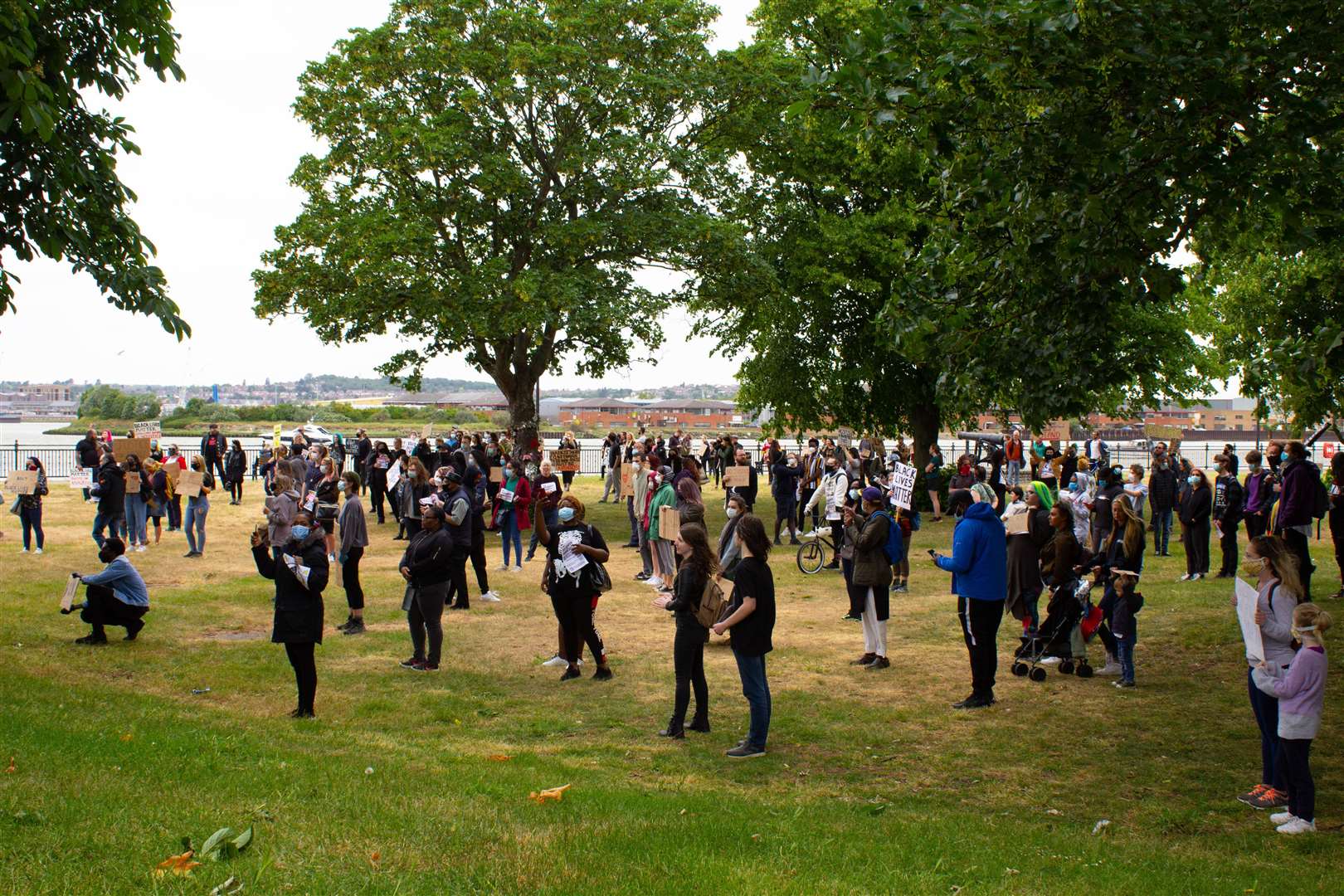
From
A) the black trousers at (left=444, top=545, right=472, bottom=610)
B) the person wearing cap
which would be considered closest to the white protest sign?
the person wearing cap

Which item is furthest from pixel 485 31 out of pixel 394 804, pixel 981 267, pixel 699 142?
pixel 394 804

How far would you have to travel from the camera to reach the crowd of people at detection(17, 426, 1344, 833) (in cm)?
751

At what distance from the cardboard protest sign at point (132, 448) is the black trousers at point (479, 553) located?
9.46 meters

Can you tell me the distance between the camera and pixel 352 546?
13258 millimetres

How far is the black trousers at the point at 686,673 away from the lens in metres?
9.01

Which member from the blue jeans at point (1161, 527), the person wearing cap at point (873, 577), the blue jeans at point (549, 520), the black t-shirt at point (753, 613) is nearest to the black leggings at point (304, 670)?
the blue jeans at point (549, 520)

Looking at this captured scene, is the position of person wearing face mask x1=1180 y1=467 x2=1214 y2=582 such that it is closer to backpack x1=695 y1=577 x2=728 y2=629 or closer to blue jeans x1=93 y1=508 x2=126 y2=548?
backpack x1=695 y1=577 x2=728 y2=629

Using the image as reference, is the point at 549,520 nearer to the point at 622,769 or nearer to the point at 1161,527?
the point at 622,769

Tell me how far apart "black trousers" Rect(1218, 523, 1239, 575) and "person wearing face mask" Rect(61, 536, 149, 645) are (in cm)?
1453

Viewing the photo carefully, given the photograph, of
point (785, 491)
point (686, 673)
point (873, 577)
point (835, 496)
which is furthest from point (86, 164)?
point (785, 491)

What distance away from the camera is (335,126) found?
82.5ft

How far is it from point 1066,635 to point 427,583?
6.39 m

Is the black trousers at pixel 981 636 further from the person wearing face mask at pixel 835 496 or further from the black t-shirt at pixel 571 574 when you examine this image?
the person wearing face mask at pixel 835 496

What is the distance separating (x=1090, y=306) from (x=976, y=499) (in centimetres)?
200
